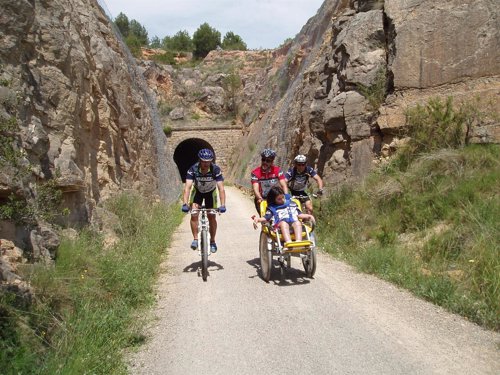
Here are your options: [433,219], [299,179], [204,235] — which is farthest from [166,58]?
[433,219]

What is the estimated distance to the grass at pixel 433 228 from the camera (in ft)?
18.5

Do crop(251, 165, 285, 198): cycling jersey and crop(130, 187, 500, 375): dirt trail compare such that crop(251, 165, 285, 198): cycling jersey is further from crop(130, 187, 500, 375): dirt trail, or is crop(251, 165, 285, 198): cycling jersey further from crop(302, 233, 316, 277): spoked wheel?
crop(130, 187, 500, 375): dirt trail

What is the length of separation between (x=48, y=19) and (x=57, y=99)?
1488 millimetres

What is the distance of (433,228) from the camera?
7.62 metres

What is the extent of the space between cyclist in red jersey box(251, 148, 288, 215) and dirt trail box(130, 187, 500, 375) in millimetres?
1488

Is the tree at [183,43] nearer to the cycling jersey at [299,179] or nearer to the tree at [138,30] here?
the tree at [138,30]

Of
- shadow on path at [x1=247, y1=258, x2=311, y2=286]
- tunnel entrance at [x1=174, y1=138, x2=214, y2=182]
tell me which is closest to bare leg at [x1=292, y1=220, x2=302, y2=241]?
shadow on path at [x1=247, y1=258, x2=311, y2=286]

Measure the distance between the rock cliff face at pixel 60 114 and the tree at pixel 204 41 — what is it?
5643cm

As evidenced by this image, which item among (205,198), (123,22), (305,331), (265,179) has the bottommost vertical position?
(305,331)

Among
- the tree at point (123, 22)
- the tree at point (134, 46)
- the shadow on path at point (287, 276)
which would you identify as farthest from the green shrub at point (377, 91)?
the tree at point (123, 22)

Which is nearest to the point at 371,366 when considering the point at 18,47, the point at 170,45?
the point at 18,47

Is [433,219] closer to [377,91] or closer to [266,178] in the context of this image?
[266,178]

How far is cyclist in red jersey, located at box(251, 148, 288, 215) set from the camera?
25.3ft

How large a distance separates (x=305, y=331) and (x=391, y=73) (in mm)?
9092
